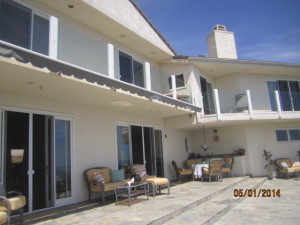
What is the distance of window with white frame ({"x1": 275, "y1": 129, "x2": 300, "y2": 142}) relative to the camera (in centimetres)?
1567

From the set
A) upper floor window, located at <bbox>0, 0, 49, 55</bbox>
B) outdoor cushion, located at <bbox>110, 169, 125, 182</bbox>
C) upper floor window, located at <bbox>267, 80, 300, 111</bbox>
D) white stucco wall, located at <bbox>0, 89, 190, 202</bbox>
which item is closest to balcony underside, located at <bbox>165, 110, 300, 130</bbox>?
upper floor window, located at <bbox>267, 80, 300, 111</bbox>

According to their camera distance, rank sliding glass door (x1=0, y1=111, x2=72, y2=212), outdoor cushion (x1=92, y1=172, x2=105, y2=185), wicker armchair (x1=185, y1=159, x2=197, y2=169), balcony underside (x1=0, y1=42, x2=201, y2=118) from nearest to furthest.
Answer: balcony underside (x1=0, y1=42, x2=201, y2=118) < sliding glass door (x1=0, y1=111, x2=72, y2=212) < outdoor cushion (x1=92, y1=172, x2=105, y2=185) < wicker armchair (x1=185, y1=159, x2=197, y2=169)

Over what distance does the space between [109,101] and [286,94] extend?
12.0 metres

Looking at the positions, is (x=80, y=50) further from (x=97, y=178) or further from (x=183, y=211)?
(x=183, y=211)

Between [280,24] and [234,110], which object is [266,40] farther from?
[234,110]

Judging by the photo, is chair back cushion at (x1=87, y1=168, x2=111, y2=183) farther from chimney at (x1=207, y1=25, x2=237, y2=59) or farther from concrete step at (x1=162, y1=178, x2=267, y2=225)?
chimney at (x1=207, y1=25, x2=237, y2=59)

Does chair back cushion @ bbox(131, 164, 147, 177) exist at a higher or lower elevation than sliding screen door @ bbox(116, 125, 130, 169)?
lower

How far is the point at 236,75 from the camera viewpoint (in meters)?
16.1

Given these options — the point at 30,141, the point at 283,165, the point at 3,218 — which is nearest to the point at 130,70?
the point at 30,141

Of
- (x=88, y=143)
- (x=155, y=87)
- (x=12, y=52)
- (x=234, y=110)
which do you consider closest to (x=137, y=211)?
(x=88, y=143)

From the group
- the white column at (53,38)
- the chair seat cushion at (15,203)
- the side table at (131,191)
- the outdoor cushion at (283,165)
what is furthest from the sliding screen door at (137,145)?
the outdoor cushion at (283,165)

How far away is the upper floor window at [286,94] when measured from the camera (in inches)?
603

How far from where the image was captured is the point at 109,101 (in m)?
9.32

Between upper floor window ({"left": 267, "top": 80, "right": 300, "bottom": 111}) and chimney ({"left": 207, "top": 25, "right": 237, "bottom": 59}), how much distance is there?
4.21 metres
